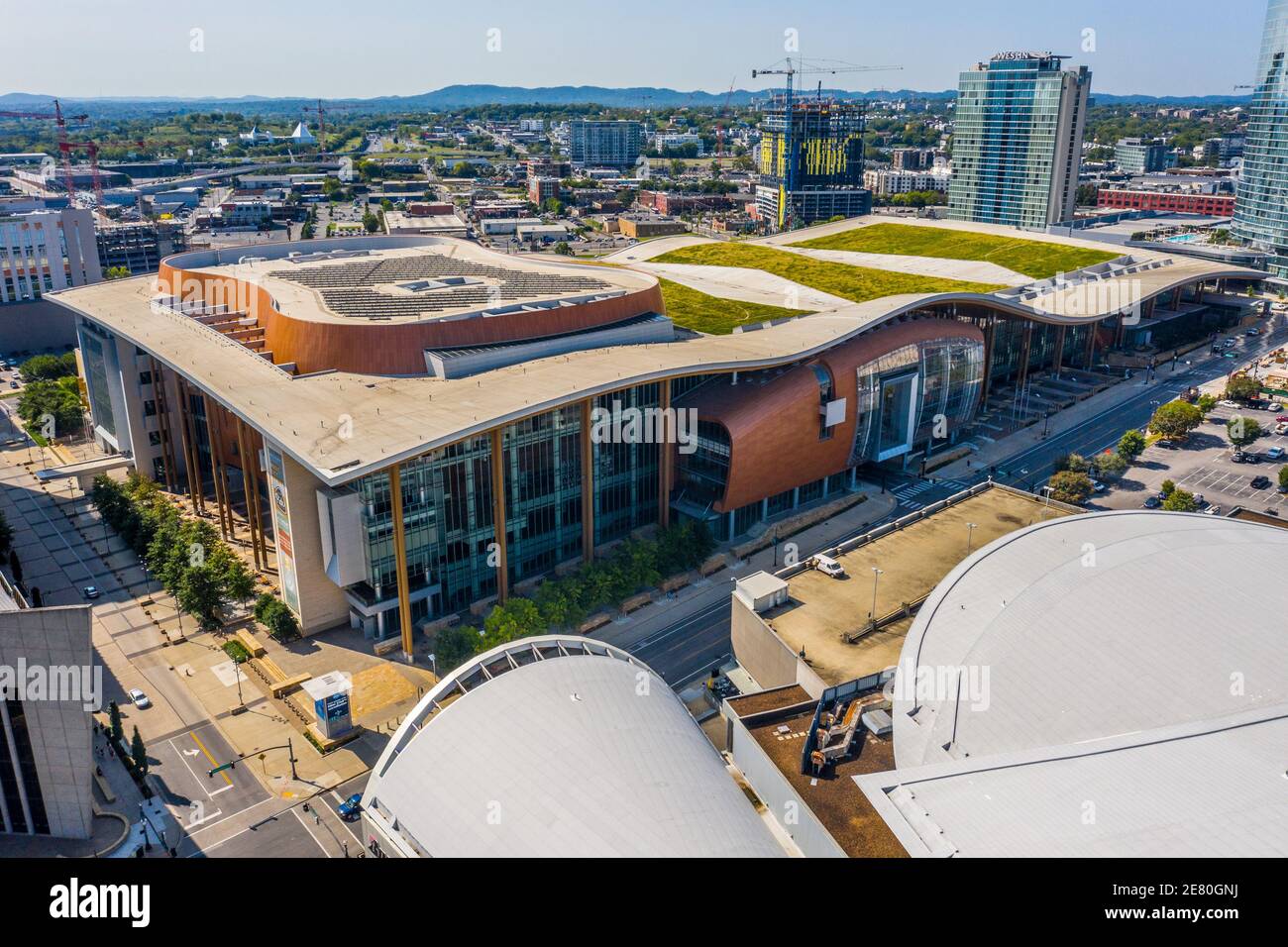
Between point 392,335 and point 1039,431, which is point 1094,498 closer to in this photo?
point 1039,431

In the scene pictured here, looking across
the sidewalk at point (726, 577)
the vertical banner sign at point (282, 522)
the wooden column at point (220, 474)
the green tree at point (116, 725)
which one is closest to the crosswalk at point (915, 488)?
the sidewalk at point (726, 577)

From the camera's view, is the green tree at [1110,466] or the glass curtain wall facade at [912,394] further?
the green tree at [1110,466]

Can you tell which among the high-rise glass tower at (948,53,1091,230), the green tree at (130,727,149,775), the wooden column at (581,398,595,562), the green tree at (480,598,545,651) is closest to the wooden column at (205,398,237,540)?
the wooden column at (581,398,595,562)

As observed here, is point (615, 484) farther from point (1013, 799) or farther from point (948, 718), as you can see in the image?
point (1013, 799)

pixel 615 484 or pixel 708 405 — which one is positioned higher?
pixel 708 405

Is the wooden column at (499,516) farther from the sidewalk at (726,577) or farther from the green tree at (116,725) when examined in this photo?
the green tree at (116,725)

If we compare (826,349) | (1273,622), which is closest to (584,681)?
(1273,622)
